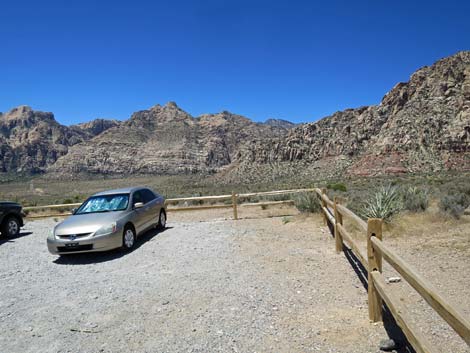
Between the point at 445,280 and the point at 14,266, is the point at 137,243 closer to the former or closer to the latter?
the point at 14,266

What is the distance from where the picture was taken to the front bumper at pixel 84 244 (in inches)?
311

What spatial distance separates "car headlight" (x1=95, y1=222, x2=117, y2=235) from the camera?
800 centimetres

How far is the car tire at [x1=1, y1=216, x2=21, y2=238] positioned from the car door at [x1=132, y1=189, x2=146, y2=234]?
5.22 metres

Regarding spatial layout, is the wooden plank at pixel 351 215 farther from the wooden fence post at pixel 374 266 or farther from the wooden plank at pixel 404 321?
the wooden plank at pixel 404 321

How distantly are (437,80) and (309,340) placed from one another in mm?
57978

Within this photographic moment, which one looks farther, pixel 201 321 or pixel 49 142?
pixel 49 142

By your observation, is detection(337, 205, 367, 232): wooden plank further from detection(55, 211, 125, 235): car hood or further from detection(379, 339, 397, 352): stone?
detection(55, 211, 125, 235): car hood

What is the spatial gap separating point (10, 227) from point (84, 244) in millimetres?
5999

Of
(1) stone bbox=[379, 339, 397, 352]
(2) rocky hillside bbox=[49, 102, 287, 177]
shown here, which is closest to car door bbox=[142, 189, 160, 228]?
(1) stone bbox=[379, 339, 397, 352]

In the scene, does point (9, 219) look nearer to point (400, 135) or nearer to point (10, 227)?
point (10, 227)

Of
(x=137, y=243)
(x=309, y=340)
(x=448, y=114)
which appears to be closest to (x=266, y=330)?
(x=309, y=340)

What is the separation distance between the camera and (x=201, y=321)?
15.0ft

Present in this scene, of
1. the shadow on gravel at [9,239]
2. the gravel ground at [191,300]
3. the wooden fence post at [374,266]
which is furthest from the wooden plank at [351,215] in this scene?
the shadow on gravel at [9,239]

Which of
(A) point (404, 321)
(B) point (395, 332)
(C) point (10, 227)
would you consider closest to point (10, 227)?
(C) point (10, 227)
